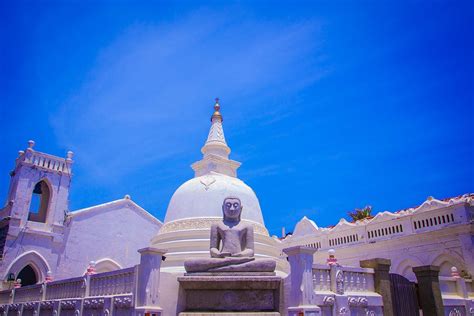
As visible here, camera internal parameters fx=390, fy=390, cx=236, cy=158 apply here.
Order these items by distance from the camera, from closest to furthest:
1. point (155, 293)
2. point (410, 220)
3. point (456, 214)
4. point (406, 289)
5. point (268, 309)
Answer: point (268, 309) < point (155, 293) < point (406, 289) < point (456, 214) < point (410, 220)

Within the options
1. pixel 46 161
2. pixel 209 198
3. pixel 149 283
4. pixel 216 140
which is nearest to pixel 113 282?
pixel 149 283

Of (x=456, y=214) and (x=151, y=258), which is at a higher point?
(x=456, y=214)

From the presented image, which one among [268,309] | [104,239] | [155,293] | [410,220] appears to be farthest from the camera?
[104,239]

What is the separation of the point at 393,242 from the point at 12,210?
25003mm

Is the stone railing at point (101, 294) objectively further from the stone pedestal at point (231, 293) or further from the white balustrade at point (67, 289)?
the stone pedestal at point (231, 293)

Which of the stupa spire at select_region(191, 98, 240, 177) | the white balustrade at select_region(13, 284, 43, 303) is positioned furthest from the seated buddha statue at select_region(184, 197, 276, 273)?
the stupa spire at select_region(191, 98, 240, 177)

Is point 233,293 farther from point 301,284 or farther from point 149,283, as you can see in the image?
point 149,283

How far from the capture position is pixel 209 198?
2141cm

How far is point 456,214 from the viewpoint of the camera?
776 inches

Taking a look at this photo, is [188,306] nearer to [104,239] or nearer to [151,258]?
[151,258]

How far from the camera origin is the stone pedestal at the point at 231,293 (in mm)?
10133

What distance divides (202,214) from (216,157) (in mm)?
5542

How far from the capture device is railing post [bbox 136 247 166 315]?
11.8 metres

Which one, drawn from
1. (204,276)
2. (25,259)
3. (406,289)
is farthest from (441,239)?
(25,259)
